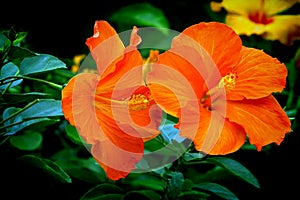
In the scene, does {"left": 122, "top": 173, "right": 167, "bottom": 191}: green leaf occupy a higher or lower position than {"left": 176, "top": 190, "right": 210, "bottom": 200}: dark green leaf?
lower

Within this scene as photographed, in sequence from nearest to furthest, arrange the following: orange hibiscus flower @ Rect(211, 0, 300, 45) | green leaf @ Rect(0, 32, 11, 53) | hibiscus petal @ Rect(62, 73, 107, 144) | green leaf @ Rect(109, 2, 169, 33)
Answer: hibiscus petal @ Rect(62, 73, 107, 144), green leaf @ Rect(0, 32, 11, 53), orange hibiscus flower @ Rect(211, 0, 300, 45), green leaf @ Rect(109, 2, 169, 33)

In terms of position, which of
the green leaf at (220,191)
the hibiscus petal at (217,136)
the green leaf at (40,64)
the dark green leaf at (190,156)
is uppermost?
the green leaf at (40,64)

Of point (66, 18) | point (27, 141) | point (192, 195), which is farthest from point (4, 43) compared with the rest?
point (66, 18)

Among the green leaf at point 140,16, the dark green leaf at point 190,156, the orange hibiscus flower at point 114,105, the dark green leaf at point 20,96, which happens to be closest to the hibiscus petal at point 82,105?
the orange hibiscus flower at point 114,105

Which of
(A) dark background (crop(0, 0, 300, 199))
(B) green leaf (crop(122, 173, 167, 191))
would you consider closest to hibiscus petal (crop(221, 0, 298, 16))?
(A) dark background (crop(0, 0, 300, 199))

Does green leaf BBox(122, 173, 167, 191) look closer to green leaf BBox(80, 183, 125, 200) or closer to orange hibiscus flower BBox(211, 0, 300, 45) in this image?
green leaf BBox(80, 183, 125, 200)

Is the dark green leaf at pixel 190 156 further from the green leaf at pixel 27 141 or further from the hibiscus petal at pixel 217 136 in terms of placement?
the green leaf at pixel 27 141

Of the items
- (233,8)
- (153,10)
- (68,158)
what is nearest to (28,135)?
(68,158)
